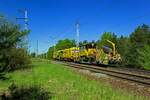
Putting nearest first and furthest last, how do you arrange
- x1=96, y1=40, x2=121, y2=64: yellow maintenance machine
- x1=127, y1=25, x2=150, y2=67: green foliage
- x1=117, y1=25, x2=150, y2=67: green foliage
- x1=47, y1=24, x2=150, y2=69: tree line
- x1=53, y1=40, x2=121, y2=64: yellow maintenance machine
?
x1=96, y1=40, x2=121, y2=64: yellow maintenance machine < x1=53, y1=40, x2=121, y2=64: yellow maintenance machine < x1=47, y1=24, x2=150, y2=69: tree line < x1=117, y1=25, x2=150, y2=67: green foliage < x1=127, y1=25, x2=150, y2=67: green foliage

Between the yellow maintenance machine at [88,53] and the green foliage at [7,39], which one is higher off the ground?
the yellow maintenance machine at [88,53]

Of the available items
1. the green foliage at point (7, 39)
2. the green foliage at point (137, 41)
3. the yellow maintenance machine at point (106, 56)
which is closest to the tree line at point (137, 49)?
the green foliage at point (137, 41)

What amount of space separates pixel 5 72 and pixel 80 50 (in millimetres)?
42479

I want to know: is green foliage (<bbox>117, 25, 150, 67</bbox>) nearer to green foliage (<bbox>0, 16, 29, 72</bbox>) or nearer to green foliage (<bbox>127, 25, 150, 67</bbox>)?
green foliage (<bbox>127, 25, 150, 67</bbox>)

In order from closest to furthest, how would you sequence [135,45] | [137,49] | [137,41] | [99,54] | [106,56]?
[106,56]
[99,54]
[137,49]
[135,45]
[137,41]

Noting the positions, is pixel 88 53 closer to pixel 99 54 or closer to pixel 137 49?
pixel 99 54

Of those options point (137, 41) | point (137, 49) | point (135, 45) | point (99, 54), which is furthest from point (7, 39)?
point (137, 41)

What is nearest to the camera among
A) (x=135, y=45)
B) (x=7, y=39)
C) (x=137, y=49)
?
(x=7, y=39)

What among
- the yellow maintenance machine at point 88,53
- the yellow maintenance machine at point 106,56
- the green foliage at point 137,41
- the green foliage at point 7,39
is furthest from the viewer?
the green foliage at point 137,41

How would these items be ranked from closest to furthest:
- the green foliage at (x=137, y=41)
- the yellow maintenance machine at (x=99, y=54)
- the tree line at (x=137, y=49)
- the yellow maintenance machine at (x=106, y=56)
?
the yellow maintenance machine at (x=106, y=56) → the yellow maintenance machine at (x=99, y=54) → the tree line at (x=137, y=49) → the green foliage at (x=137, y=41)

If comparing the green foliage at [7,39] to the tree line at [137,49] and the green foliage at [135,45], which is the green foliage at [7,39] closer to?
the tree line at [137,49]

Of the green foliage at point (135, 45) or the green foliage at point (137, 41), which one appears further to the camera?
the green foliage at point (137, 41)

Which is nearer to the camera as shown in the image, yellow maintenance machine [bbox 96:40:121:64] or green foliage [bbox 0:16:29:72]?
green foliage [bbox 0:16:29:72]

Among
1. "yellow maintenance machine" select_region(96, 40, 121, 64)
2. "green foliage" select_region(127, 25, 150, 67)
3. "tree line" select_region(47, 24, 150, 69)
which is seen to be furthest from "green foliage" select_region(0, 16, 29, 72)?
"green foliage" select_region(127, 25, 150, 67)
